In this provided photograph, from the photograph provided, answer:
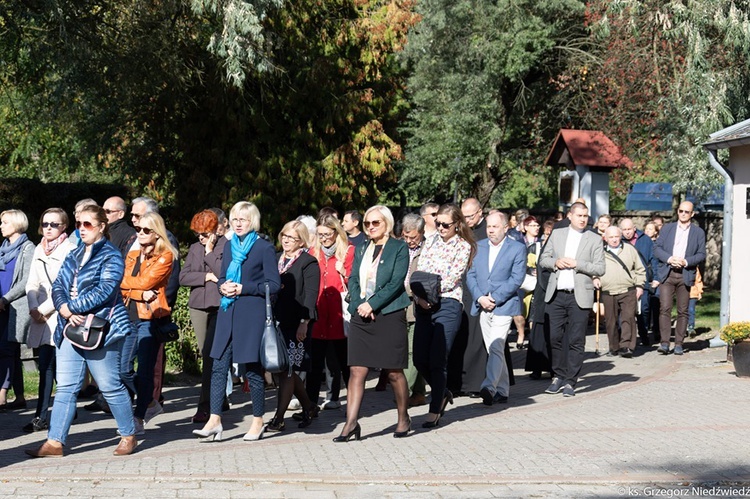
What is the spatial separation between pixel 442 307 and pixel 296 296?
4.32 feet

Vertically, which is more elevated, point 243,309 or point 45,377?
point 243,309

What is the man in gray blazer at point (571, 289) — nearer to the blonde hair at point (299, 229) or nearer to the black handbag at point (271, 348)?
the blonde hair at point (299, 229)

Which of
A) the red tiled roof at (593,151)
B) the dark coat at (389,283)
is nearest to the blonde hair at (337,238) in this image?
the dark coat at (389,283)

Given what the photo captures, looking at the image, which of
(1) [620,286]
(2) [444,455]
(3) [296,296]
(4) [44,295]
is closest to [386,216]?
(3) [296,296]

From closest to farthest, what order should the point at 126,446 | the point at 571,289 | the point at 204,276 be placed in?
the point at 126,446 < the point at 204,276 < the point at 571,289

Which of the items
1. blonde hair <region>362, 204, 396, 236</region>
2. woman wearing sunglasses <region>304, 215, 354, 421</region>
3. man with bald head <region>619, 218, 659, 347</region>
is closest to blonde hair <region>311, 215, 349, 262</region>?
woman wearing sunglasses <region>304, 215, 354, 421</region>

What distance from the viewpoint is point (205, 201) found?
21.6m

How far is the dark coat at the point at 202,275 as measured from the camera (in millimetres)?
10703

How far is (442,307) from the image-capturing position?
395 inches

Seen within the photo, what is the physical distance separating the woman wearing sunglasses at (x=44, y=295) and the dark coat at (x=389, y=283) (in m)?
2.62

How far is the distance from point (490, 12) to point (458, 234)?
2210 centimetres

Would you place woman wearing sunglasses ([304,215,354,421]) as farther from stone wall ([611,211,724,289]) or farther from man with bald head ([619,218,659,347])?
stone wall ([611,211,724,289])

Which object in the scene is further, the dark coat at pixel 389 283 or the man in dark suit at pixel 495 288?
the man in dark suit at pixel 495 288

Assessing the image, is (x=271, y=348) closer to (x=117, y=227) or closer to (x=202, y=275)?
(x=202, y=275)
